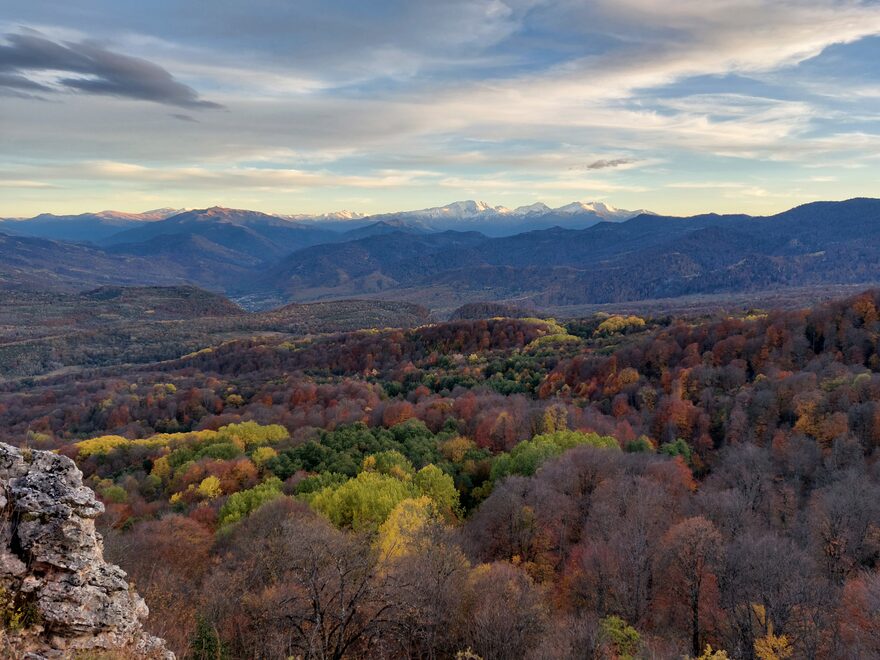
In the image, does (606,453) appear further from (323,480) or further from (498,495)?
(323,480)

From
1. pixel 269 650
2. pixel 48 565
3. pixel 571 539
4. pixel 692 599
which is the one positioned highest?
pixel 48 565

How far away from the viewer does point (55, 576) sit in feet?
43.8

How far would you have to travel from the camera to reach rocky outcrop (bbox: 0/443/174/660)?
12.6 meters

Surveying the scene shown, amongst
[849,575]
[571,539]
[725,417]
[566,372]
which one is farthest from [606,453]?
[566,372]

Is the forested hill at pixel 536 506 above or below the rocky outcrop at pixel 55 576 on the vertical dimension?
below

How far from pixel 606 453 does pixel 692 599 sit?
22.5 meters

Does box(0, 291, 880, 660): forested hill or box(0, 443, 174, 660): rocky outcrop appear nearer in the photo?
box(0, 443, 174, 660): rocky outcrop

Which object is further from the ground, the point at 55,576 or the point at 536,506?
the point at 55,576

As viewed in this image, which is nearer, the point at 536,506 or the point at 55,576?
the point at 55,576

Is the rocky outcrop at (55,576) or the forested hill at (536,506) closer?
the rocky outcrop at (55,576)

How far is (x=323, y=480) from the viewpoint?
178 ft

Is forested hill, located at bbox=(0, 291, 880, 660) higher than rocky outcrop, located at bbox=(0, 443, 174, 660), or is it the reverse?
rocky outcrop, located at bbox=(0, 443, 174, 660)

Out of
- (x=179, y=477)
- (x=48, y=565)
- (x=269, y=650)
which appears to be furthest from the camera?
(x=179, y=477)

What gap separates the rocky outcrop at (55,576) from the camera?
12.6 m
